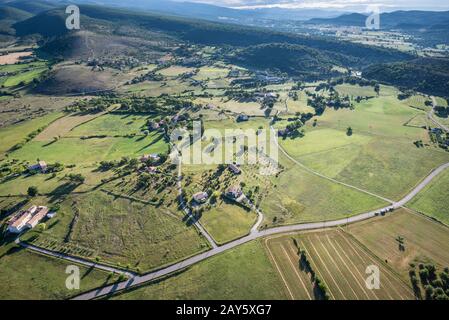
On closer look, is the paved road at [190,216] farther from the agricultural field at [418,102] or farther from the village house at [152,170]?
the agricultural field at [418,102]

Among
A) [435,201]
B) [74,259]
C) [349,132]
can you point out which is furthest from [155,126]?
[435,201]

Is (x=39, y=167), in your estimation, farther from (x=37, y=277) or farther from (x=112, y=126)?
(x=37, y=277)

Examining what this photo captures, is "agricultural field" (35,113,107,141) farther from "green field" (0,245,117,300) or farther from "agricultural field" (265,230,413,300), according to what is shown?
"agricultural field" (265,230,413,300)

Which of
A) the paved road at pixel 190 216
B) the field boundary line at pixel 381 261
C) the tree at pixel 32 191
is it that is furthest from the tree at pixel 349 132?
the tree at pixel 32 191
